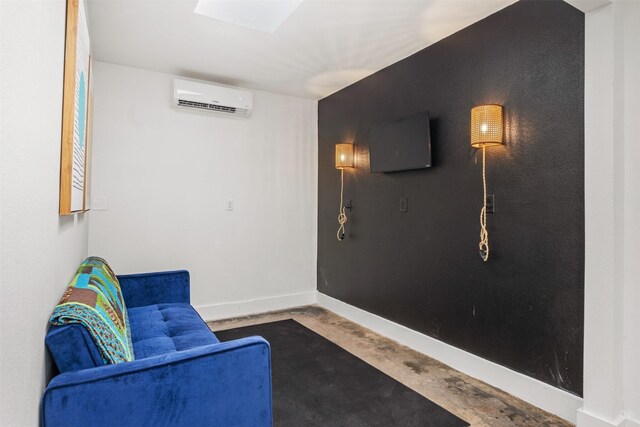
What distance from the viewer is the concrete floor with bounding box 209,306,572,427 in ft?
6.89

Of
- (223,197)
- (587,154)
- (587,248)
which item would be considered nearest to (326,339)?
(223,197)

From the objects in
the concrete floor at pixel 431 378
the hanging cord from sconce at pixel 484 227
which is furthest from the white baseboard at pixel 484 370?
the hanging cord from sconce at pixel 484 227

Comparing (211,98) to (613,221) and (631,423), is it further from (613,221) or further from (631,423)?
(631,423)

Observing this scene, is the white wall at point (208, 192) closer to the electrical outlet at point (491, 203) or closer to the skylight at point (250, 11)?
the skylight at point (250, 11)

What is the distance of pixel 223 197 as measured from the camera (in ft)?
13.0

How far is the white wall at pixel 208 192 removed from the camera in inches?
136

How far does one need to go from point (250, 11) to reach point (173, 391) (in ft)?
7.81

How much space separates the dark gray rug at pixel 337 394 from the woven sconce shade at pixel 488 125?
1.70 m

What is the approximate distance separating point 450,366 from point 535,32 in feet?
7.77

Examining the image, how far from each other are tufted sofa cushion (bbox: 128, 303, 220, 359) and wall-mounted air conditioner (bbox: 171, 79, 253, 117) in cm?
206

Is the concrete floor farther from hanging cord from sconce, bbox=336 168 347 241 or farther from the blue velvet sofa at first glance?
the blue velvet sofa

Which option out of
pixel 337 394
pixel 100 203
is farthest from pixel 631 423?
pixel 100 203

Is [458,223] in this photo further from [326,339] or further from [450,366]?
[326,339]

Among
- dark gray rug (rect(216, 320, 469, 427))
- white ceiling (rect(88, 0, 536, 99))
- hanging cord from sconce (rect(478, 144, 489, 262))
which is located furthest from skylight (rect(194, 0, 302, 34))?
dark gray rug (rect(216, 320, 469, 427))
